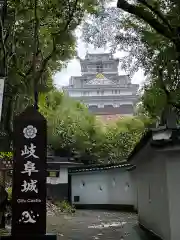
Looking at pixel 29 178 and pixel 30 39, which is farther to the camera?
pixel 30 39

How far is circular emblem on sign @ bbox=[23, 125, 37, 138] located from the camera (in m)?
8.55

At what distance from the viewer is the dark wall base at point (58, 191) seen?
26625 mm

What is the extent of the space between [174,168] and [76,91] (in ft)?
150

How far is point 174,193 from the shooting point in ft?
29.5

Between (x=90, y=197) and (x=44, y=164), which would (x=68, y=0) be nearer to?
(x=44, y=164)

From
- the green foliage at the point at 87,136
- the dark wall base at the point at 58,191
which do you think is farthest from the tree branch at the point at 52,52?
the green foliage at the point at 87,136

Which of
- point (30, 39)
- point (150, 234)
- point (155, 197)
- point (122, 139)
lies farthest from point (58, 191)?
point (155, 197)

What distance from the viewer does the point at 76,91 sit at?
5419 centimetres

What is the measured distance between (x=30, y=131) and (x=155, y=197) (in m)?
4.63

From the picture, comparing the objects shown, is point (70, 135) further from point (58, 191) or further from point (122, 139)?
point (58, 191)

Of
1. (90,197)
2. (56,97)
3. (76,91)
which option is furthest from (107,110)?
(90,197)

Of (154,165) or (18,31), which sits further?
(18,31)

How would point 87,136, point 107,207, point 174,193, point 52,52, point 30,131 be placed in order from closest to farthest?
point 30,131 → point 174,193 → point 52,52 → point 107,207 → point 87,136

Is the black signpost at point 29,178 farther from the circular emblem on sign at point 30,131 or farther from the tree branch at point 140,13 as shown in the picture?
the tree branch at point 140,13
